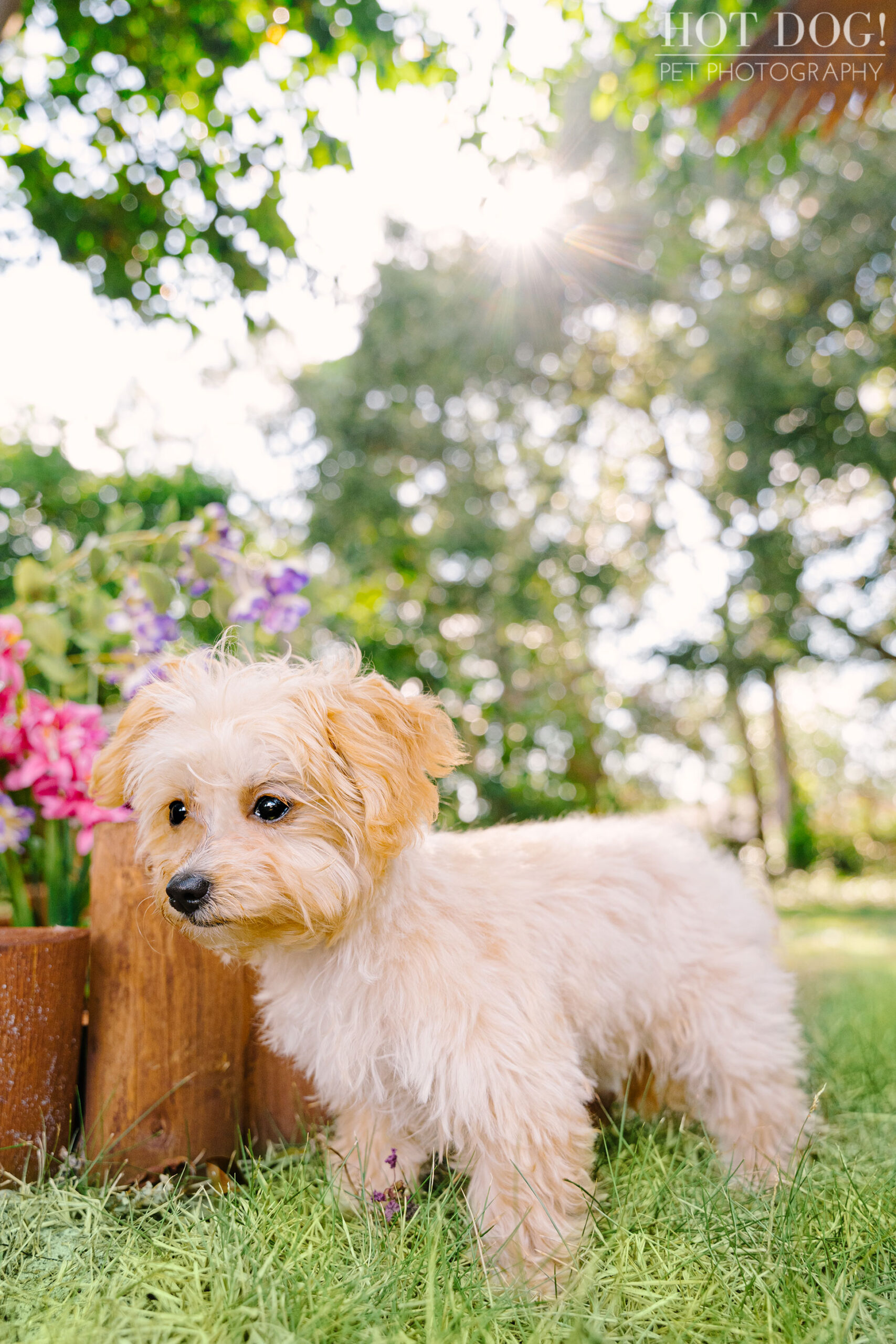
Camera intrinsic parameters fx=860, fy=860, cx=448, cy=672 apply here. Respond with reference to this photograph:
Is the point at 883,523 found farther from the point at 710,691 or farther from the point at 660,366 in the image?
the point at 710,691

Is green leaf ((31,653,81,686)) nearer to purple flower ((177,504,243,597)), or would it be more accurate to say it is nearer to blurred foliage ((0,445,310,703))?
blurred foliage ((0,445,310,703))

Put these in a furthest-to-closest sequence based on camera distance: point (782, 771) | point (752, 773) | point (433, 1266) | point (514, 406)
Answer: point (782, 771) < point (752, 773) < point (514, 406) < point (433, 1266)

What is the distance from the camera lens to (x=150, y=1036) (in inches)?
102

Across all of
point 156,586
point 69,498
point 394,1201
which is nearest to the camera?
point 394,1201

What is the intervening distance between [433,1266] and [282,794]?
1.05m

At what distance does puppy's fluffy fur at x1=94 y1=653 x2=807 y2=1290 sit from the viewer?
207 centimetres

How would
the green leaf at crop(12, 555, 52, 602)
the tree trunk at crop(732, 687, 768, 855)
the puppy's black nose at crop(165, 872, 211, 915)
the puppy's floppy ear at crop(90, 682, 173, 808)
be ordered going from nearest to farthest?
the puppy's black nose at crop(165, 872, 211, 915) → the puppy's floppy ear at crop(90, 682, 173, 808) → the green leaf at crop(12, 555, 52, 602) → the tree trunk at crop(732, 687, 768, 855)

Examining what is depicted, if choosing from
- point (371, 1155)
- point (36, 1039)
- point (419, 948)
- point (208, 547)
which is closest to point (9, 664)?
point (208, 547)

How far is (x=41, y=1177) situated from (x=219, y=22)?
562cm

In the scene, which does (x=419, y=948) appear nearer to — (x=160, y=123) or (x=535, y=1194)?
(x=535, y=1194)

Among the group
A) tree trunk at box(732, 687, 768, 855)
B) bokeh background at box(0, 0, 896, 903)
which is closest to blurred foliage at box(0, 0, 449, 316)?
bokeh background at box(0, 0, 896, 903)

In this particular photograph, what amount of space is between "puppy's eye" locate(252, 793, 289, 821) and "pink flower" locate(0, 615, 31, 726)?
1.38m

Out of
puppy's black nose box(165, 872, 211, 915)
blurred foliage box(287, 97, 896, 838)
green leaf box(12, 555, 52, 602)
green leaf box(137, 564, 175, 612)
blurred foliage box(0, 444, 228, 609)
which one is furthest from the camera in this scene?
blurred foliage box(287, 97, 896, 838)

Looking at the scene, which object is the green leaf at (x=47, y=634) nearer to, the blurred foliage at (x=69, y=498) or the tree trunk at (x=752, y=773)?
the blurred foliage at (x=69, y=498)
